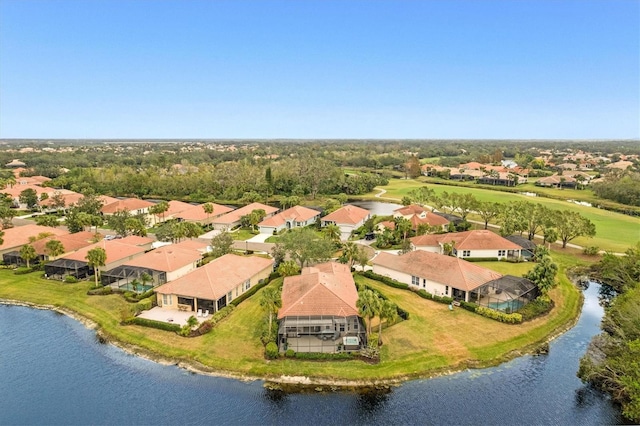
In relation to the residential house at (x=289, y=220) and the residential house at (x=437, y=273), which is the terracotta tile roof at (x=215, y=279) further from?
the residential house at (x=289, y=220)

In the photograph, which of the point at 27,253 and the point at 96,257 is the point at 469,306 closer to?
the point at 96,257

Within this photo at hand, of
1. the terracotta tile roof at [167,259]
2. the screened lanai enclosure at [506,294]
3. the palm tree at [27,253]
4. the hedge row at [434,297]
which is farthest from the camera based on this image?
the palm tree at [27,253]

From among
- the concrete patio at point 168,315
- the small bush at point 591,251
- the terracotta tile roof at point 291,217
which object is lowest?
the concrete patio at point 168,315

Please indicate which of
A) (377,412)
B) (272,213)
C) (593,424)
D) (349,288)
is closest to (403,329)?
(349,288)

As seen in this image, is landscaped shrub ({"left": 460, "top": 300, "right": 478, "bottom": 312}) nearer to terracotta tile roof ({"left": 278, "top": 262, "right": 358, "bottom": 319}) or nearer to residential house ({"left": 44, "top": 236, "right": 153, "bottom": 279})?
terracotta tile roof ({"left": 278, "top": 262, "right": 358, "bottom": 319})

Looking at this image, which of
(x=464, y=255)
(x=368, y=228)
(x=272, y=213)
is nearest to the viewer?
(x=464, y=255)

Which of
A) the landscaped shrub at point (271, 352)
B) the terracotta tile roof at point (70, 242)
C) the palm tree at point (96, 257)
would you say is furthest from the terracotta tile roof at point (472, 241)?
the terracotta tile roof at point (70, 242)

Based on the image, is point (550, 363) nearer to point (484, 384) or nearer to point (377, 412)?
point (484, 384)

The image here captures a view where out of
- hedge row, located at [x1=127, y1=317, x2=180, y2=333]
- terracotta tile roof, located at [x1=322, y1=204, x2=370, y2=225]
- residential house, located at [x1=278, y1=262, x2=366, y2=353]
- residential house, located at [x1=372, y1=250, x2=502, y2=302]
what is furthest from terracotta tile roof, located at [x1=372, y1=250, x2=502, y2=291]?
terracotta tile roof, located at [x1=322, y1=204, x2=370, y2=225]
